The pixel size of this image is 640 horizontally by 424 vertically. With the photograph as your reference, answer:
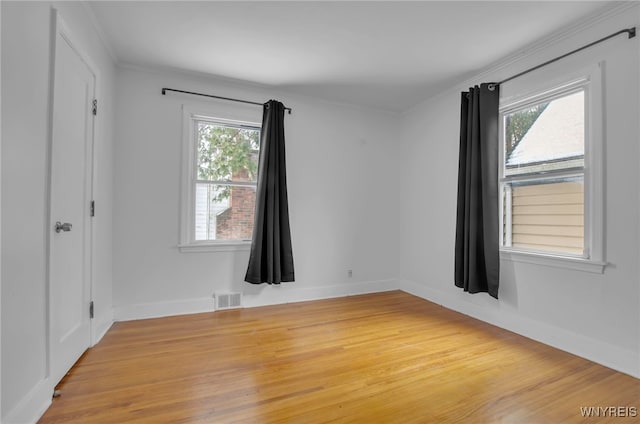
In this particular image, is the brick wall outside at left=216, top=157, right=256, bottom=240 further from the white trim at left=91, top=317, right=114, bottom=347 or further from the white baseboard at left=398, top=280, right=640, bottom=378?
the white baseboard at left=398, top=280, right=640, bottom=378

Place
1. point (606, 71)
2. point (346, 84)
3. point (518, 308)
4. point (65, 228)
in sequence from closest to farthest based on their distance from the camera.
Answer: point (65, 228) < point (606, 71) < point (518, 308) < point (346, 84)

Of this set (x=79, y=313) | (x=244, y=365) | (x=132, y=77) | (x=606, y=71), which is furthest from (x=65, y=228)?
(x=606, y=71)

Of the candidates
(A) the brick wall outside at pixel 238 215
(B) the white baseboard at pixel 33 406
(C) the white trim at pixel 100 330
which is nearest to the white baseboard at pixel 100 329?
(C) the white trim at pixel 100 330

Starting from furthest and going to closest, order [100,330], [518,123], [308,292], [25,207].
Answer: [308,292], [518,123], [100,330], [25,207]

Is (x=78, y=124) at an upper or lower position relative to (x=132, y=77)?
lower

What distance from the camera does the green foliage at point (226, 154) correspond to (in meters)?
3.47

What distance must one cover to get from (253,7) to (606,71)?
266 cm

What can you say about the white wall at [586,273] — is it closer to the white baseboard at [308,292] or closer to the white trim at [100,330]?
the white baseboard at [308,292]

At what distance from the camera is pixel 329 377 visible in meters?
2.03

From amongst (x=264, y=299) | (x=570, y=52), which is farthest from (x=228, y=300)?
(x=570, y=52)

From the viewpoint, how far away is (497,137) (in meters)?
3.02

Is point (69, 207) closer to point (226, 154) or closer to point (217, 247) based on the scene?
point (217, 247)

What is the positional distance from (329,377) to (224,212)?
7.26ft

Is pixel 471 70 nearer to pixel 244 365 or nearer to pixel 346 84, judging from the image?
pixel 346 84
